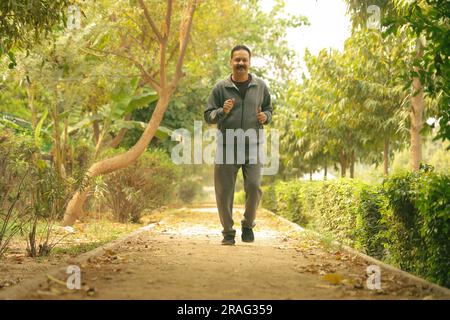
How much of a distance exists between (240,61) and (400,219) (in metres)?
3.35

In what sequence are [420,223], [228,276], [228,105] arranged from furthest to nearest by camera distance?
[228,105]
[420,223]
[228,276]

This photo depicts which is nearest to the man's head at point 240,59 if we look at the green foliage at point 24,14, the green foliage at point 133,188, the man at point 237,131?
the man at point 237,131

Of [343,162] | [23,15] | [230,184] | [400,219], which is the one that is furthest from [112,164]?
[343,162]

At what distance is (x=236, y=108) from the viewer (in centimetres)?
919

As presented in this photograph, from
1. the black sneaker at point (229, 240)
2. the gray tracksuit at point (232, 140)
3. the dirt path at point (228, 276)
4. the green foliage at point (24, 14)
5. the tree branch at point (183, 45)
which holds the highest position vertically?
the tree branch at point (183, 45)

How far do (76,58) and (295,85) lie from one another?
11.4m

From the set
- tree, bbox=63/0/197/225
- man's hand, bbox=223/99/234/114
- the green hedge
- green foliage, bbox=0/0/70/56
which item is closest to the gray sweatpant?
man's hand, bbox=223/99/234/114

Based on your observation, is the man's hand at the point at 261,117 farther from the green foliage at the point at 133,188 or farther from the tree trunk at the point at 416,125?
the green foliage at the point at 133,188

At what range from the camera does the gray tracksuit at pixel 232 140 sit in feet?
29.9

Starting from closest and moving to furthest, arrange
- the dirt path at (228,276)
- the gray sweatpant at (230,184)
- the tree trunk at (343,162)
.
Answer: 1. the dirt path at (228,276)
2. the gray sweatpant at (230,184)
3. the tree trunk at (343,162)

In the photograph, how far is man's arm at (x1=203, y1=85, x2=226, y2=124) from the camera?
29.6 feet

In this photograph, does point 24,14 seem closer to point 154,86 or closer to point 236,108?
point 236,108

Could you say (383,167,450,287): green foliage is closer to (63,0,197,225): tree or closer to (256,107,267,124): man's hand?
(256,107,267,124): man's hand

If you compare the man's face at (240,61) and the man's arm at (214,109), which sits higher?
the man's face at (240,61)
